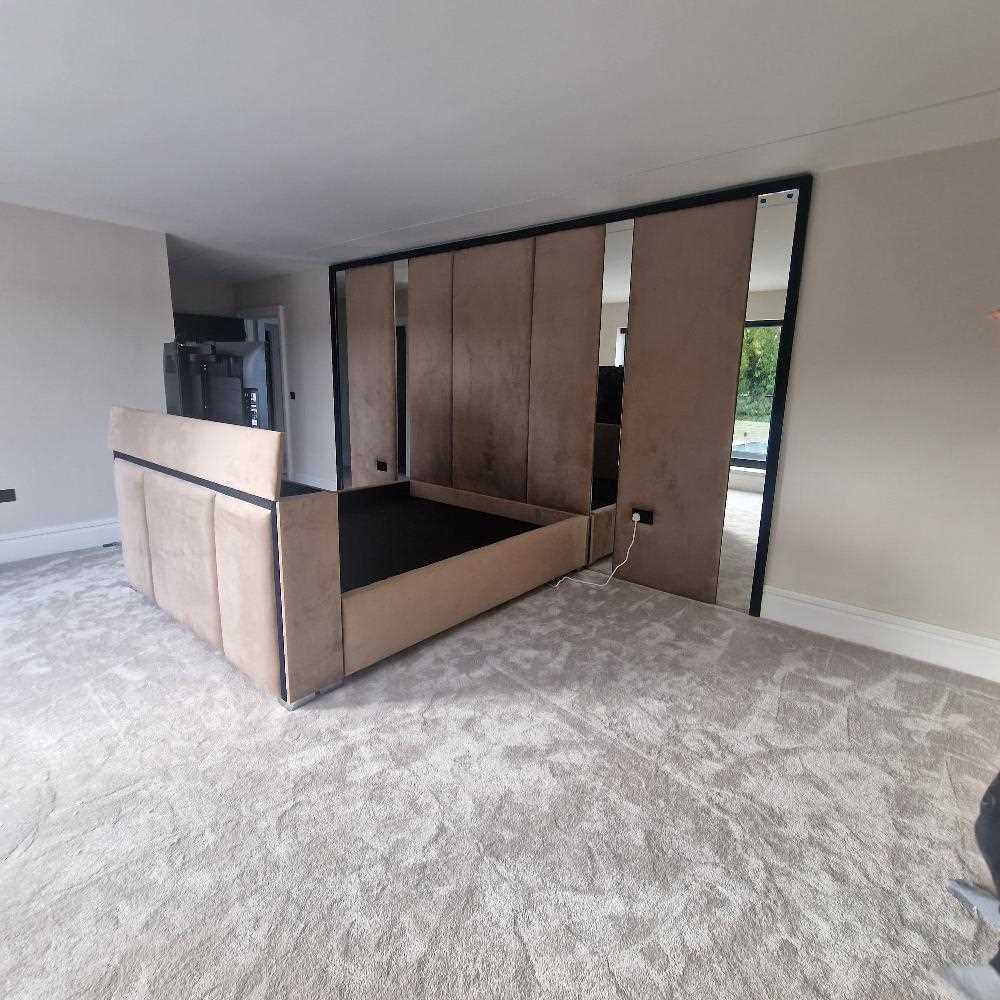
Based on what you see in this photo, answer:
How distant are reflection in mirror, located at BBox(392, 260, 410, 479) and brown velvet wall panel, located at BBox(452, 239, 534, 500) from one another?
65 centimetres

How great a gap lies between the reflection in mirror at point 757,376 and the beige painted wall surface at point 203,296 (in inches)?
224

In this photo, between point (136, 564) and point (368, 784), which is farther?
point (136, 564)

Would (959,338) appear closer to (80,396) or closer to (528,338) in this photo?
(528,338)

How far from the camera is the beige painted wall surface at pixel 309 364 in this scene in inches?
217

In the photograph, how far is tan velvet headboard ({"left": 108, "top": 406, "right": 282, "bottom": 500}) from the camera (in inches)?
75.5

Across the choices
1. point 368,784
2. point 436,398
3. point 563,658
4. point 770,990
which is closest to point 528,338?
point 436,398

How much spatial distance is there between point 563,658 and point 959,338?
223 centimetres

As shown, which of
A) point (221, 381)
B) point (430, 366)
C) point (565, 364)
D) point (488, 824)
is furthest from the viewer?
point (430, 366)

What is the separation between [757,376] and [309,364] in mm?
4411

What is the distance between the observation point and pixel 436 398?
4461 millimetres

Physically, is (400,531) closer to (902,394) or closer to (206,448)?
(206,448)

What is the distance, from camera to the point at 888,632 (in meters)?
2.70

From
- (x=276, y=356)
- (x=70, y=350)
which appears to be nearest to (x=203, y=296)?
(x=276, y=356)

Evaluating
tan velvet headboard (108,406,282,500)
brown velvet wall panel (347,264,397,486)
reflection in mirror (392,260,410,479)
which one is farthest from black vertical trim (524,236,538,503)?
tan velvet headboard (108,406,282,500)
